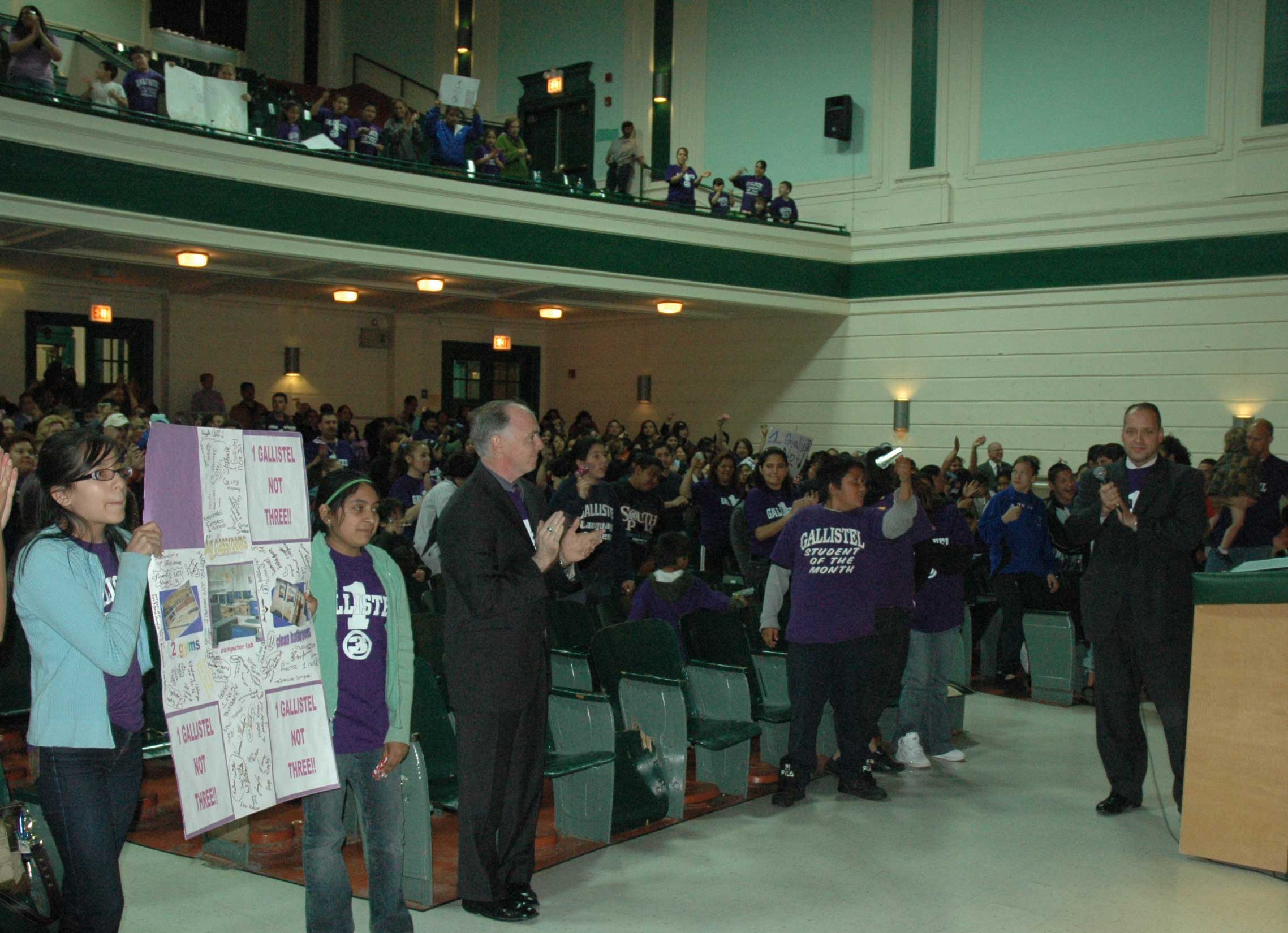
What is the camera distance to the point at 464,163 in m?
12.9

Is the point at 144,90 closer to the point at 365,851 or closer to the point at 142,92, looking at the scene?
the point at 142,92

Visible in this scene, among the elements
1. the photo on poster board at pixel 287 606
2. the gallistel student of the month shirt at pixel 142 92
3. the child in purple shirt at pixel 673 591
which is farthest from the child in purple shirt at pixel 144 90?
the photo on poster board at pixel 287 606

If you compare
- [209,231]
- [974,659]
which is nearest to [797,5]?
[209,231]

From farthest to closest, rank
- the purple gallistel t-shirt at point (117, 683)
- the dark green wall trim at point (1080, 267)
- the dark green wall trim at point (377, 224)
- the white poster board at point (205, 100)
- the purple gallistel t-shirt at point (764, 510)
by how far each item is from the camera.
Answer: the dark green wall trim at point (1080, 267)
the white poster board at point (205, 100)
the dark green wall trim at point (377, 224)
the purple gallistel t-shirt at point (764, 510)
the purple gallistel t-shirt at point (117, 683)

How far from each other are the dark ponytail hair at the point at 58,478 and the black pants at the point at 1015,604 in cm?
682

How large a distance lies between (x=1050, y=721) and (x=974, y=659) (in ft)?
4.91

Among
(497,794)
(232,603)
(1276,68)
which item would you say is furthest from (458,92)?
(232,603)

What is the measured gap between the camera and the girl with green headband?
339 cm

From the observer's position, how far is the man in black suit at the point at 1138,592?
17.2 ft

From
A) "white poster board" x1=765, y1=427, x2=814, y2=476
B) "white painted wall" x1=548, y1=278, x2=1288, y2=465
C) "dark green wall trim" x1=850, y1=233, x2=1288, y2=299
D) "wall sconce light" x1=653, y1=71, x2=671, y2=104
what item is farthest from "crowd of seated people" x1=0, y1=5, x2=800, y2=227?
"white poster board" x1=765, y1=427, x2=814, y2=476

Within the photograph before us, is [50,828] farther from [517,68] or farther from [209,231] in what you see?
[517,68]

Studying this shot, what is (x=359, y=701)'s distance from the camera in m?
3.57

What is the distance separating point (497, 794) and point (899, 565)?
260 cm

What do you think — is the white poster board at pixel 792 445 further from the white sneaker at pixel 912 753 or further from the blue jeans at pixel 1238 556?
the white sneaker at pixel 912 753
